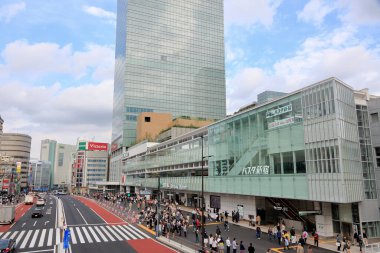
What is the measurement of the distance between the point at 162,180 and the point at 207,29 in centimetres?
9377

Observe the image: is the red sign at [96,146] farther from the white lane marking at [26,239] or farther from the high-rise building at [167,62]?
the white lane marking at [26,239]

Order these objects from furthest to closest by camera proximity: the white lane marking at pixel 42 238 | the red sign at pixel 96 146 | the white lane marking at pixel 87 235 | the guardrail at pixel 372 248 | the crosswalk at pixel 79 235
A: the red sign at pixel 96 146
the white lane marking at pixel 87 235
the crosswalk at pixel 79 235
the white lane marking at pixel 42 238
the guardrail at pixel 372 248

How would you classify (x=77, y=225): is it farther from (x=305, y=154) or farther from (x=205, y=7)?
(x=205, y=7)

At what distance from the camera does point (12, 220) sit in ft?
141

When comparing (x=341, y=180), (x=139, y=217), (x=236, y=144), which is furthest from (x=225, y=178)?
(x=341, y=180)

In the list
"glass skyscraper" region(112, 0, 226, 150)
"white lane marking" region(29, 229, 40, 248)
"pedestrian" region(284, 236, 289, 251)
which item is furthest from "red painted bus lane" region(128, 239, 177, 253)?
"glass skyscraper" region(112, 0, 226, 150)

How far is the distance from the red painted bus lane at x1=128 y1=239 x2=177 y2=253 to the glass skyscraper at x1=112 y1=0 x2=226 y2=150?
95.6 m

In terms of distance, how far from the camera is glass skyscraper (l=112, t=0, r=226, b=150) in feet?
416

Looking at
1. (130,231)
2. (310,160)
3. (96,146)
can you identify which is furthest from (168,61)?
(310,160)

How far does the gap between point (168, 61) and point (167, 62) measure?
73cm

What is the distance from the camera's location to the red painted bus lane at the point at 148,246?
88.3 feet

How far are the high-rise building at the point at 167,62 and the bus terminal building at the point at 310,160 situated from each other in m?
85.7

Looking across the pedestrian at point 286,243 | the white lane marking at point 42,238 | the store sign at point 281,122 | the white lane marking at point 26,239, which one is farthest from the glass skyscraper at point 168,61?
the pedestrian at point 286,243

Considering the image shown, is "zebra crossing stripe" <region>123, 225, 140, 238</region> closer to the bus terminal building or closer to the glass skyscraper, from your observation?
the bus terminal building
